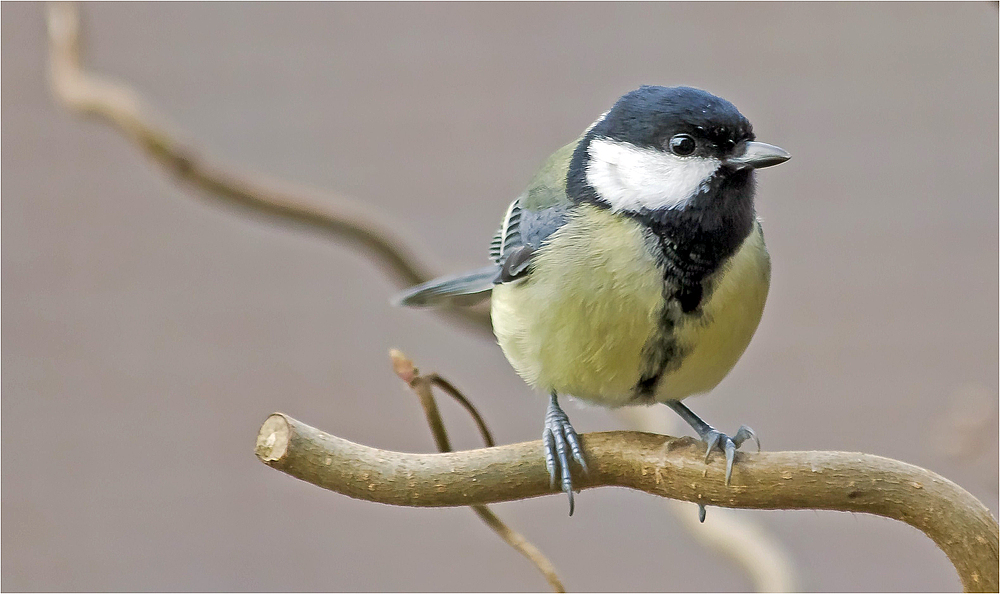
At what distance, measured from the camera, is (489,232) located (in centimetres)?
163

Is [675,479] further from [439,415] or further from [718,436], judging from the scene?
[439,415]

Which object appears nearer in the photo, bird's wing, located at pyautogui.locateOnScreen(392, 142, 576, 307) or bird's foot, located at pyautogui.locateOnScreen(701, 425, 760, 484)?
bird's foot, located at pyautogui.locateOnScreen(701, 425, 760, 484)

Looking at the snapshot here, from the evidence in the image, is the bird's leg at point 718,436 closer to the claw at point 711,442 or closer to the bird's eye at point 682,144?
the claw at point 711,442

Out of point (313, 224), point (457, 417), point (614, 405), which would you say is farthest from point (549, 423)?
point (457, 417)

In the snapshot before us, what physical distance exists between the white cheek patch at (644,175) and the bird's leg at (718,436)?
0.18m

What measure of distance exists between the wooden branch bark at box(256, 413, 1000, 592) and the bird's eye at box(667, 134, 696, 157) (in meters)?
0.22

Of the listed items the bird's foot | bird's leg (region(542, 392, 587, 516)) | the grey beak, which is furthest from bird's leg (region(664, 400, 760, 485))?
the grey beak

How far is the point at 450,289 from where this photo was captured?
89cm

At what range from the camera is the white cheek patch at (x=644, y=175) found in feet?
2.15

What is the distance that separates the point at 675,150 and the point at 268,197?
1.92 ft

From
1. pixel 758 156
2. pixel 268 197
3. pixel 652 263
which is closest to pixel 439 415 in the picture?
pixel 652 263

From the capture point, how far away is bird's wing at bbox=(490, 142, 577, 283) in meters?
0.74

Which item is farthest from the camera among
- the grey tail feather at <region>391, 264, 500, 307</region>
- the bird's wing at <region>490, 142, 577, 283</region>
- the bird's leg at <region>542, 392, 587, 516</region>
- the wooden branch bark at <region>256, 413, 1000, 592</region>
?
the grey tail feather at <region>391, 264, 500, 307</region>

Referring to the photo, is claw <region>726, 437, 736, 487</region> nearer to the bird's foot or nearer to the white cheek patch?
the bird's foot
